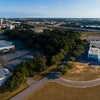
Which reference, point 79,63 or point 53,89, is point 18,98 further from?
point 79,63

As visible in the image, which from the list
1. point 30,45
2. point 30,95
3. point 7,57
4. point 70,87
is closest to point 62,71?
point 70,87

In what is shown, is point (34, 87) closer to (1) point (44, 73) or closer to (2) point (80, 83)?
(1) point (44, 73)

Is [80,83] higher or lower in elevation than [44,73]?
lower

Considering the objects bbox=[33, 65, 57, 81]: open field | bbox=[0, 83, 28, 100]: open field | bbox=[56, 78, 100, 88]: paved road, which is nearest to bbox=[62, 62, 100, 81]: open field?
bbox=[56, 78, 100, 88]: paved road

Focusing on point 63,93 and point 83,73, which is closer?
point 63,93

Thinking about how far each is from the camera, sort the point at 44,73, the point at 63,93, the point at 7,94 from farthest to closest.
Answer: the point at 44,73, the point at 63,93, the point at 7,94

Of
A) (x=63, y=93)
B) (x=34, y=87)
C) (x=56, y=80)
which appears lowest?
(x=63, y=93)

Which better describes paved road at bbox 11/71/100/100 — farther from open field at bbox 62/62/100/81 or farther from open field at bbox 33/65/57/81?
open field at bbox 62/62/100/81

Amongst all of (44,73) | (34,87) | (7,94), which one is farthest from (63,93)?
(44,73)
